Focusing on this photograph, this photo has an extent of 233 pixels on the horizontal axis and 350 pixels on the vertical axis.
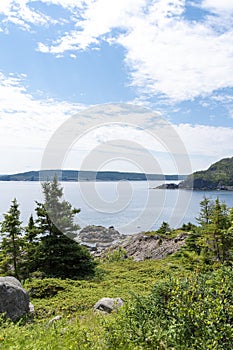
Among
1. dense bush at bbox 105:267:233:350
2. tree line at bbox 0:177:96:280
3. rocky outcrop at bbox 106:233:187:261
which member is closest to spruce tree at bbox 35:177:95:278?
tree line at bbox 0:177:96:280

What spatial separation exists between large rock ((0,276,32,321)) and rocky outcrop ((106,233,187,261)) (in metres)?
19.8

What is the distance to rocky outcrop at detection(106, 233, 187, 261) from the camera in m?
29.8

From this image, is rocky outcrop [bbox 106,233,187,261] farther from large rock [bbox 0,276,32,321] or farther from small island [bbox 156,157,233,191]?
small island [bbox 156,157,233,191]

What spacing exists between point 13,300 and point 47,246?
922cm

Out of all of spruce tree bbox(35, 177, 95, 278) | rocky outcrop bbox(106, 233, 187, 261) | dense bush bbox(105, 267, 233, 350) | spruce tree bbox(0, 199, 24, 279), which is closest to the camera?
dense bush bbox(105, 267, 233, 350)

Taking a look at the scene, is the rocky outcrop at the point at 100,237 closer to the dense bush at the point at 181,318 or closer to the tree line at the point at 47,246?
the tree line at the point at 47,246

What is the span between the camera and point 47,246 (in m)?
19.5

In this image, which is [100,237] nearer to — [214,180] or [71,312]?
[71,312]

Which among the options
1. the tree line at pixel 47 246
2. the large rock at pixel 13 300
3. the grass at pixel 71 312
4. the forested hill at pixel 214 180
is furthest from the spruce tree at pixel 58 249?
the forested hill at pixel 214 180

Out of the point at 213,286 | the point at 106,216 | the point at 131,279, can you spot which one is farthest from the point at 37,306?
the point at 106,216

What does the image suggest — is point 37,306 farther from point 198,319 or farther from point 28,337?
point 198,319

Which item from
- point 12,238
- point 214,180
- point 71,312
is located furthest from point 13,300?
point 214,180

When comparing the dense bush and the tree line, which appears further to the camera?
the tree line

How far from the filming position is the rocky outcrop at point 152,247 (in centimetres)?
2975
